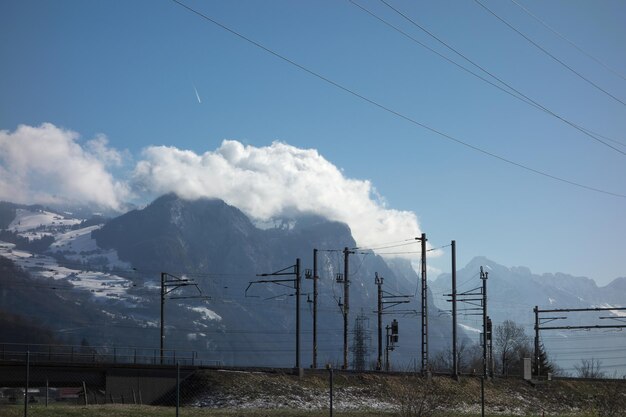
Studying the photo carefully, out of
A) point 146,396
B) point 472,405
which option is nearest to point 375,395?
point 472,405

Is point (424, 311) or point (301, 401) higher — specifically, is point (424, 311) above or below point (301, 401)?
above

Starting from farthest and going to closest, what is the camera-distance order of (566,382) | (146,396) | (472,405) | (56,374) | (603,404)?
1. (566,382)
2. (56,374)
3. (146,396)
4. (472,405)
5. (603,404)

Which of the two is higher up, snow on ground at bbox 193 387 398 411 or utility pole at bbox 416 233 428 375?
utility pole at bbox 416 233 428 375

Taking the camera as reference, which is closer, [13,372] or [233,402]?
[233,402]

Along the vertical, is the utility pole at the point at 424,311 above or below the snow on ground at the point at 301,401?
above

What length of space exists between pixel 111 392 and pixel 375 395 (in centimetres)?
2067

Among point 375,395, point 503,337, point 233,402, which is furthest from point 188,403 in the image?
point 503,337

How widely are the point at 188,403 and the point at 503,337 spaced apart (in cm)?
14131

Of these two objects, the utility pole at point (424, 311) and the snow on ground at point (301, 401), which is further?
the utility pole at point (424, 311)

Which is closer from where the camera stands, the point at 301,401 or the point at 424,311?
the point at 301,401

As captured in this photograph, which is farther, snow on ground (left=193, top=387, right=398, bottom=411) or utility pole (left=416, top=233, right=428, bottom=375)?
utility pole (left=416, top=233, right=428, bottom=375)

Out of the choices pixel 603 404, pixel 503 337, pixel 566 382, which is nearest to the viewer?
pixel 603 404

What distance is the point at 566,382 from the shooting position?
78.2 m

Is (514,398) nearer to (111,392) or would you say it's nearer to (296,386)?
(296,386)
